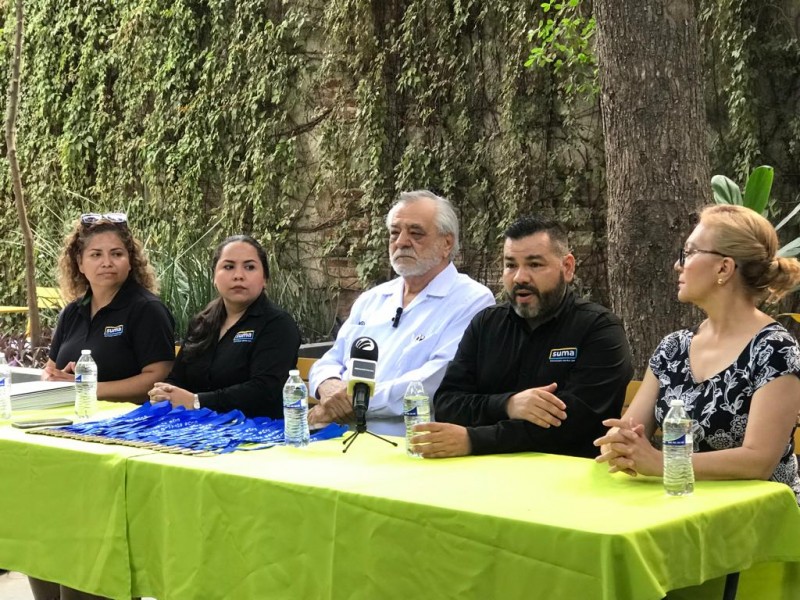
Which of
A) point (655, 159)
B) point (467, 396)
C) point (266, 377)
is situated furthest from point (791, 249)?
point (266, 377)

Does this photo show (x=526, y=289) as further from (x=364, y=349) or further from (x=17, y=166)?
(x=17, y=166)

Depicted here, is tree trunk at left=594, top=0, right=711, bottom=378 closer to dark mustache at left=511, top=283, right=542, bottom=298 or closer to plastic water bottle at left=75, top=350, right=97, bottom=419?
dark mustache at left=511, top=283, right=542, bottom=298

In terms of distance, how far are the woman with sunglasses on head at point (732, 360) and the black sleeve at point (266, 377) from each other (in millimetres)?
1584

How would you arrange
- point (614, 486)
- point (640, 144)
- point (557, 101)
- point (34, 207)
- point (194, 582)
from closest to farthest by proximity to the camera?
1. point (614, 486)
2. point (194, 582)
3. point (640, 144)
4. point (557, 101)
5. point (34, 207)

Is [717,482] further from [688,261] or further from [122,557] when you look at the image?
[122,557]

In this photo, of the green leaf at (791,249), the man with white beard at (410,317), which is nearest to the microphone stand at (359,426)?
the man with white beard at (410,317)

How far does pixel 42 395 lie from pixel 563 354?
203 cm

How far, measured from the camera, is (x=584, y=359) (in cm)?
339

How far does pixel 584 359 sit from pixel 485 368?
13.7 inches

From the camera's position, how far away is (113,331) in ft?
15.4

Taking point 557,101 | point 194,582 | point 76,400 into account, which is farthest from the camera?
point 557,101

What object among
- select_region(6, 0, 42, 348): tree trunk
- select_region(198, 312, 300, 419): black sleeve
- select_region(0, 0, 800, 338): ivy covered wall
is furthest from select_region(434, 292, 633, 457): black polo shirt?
select_region(6, 0, 42, 348): tree trunk

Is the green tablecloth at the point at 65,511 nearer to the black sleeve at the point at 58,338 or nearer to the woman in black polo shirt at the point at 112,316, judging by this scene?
the woman in black polo shirt at the point at 112,316

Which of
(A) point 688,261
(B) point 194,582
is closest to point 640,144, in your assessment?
(A) point 688,261
